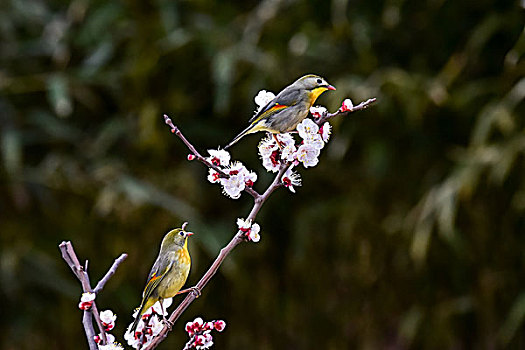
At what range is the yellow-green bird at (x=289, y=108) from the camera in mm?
418

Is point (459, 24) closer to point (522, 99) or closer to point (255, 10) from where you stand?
point (522, 99)

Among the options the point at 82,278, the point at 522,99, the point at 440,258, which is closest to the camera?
the point at 82,278

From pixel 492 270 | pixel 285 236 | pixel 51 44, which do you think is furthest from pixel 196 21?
pixel 492 270

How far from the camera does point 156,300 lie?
409 millimetres

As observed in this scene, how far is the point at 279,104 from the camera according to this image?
0.42 metres

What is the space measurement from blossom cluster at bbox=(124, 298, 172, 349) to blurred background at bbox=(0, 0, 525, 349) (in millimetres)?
872

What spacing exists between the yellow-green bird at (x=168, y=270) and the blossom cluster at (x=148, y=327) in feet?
0.04

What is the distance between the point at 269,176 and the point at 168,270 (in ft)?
3.43

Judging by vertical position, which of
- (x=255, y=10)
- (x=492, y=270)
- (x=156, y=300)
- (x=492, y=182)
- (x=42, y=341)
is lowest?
(x=156, y=300)

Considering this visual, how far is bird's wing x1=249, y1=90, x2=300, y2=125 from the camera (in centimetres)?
42

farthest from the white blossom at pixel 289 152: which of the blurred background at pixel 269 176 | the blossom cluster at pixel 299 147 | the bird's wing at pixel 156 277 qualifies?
the blurred background at pixel 269 176

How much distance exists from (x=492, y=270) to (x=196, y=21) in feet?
2.93

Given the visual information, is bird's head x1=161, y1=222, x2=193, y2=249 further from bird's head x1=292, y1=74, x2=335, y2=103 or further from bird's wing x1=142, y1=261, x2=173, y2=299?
bird's head x1=292, y1=74, x2=335, y2=103

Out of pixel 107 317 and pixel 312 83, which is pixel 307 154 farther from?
pixel 107 317
